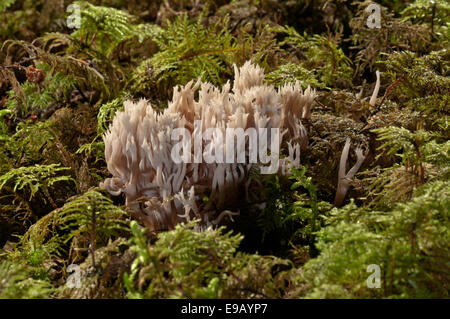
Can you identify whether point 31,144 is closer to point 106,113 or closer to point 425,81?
point 106,113

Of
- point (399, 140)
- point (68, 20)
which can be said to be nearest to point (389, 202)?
point (399, 140)

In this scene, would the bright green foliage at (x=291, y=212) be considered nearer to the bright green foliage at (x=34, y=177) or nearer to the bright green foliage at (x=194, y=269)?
the bright green foliage at (x=194, y=269)

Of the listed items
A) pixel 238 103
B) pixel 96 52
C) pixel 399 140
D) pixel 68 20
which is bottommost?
pixel 399 140
